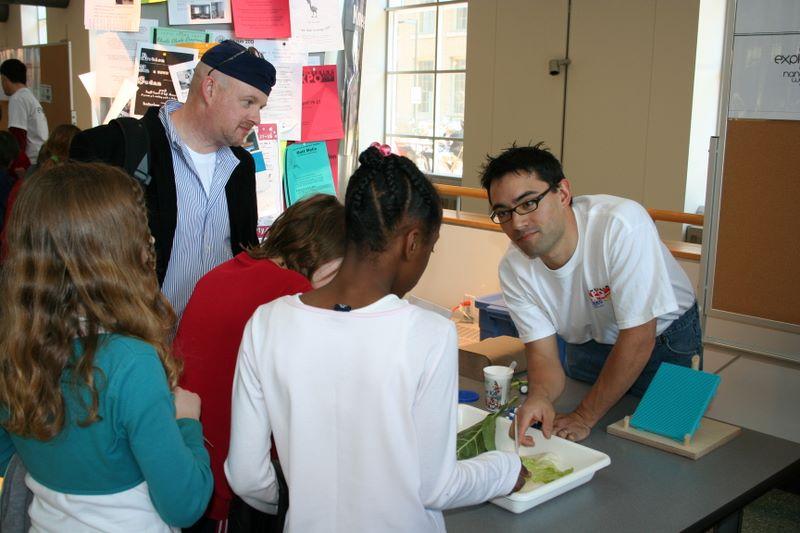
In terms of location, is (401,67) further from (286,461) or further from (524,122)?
(286,461)

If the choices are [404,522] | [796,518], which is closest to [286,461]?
[404,522]

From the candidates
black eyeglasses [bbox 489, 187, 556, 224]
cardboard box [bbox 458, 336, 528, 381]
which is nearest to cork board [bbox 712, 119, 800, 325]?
cardboard box [bbox 458, 336, 528, 381]

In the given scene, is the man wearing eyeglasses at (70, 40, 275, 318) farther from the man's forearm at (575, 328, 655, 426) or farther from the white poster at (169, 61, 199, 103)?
the man's forearm at (575, 328, 655, 426)

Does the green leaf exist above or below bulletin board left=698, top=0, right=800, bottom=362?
below

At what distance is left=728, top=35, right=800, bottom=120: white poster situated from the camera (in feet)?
8.45

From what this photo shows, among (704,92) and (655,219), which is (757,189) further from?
(704,92)

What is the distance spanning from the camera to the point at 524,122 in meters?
6.42

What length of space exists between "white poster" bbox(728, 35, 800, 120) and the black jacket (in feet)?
5.71

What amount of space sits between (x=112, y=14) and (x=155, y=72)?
0.19 meters

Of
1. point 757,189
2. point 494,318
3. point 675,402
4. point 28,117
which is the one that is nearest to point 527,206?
point 675,402

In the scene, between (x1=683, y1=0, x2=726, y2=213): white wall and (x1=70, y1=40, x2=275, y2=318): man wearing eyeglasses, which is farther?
(x1=683, y1=0, x2=726, y2=213): white wall

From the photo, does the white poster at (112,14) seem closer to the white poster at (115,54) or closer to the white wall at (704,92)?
the white poster at (115,54)

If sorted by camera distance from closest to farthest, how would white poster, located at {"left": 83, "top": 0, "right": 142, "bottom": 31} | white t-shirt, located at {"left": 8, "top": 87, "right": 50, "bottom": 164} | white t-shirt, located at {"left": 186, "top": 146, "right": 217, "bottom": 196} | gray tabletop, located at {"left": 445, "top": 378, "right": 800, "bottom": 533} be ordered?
gray tabletop, located at {"left": 445, "top": 378, "right": 800, "bottom": 533} → white t-shirt, located at {"left": 186, "top": 146, "right": 217, "bottom": 196} → white poster, located at {"left": 83, "top": 0, "right": 142, "bottom": 31} → white t-shirt, located at {"left": 8, "top": 87, "right": 50, "bottom": 164}

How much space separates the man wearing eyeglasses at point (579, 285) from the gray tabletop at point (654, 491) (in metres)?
0.16
